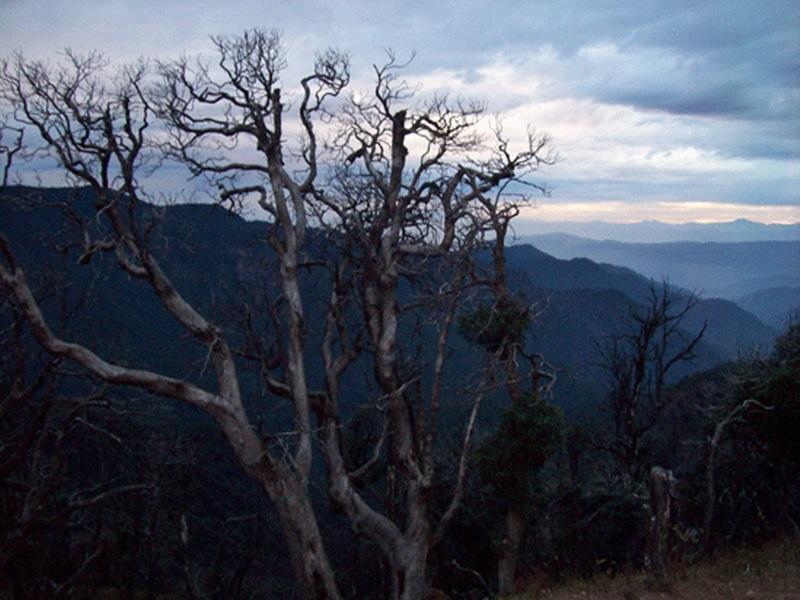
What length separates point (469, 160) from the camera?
14945mm

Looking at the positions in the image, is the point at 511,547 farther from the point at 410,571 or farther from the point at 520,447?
the point at 410,571

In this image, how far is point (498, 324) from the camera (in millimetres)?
14898

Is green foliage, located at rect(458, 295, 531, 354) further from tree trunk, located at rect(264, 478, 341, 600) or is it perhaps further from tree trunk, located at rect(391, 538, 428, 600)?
tree trunk, located at rect(264, 478, 341, 600)

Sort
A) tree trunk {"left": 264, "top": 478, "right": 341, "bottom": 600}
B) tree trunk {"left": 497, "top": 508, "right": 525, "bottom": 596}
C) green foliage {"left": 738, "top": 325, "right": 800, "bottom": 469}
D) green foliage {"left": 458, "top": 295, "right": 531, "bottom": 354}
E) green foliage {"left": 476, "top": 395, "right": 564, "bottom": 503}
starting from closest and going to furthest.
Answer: tree trunk {"left": 264, "top": 478, "right": 341, "bottom": 600} < green foliage {"left": 738, "top": 325, "right": 800, "bottom": 469} < green foliage {"left": 476, "top": 395, "right": 564, "bottom": 503} < green foliage {"left": 458, "top": 295, "right": 531, "bottom": 354} < tree trunk {"left": 497, "top": 508, "right": 525, "bottom": 596}

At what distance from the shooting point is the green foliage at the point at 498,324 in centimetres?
1477

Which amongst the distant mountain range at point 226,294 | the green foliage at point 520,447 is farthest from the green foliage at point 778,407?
the green foliage at point 520,447

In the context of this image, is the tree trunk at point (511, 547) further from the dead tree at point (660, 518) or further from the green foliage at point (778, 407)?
the dead tree at point (660, 518)

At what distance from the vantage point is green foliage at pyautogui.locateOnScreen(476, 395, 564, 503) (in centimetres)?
1458

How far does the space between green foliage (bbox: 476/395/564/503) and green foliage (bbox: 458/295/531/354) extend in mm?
1280

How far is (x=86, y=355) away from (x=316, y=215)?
17.7 ft

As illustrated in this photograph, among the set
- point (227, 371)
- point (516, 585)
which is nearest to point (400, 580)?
point (516, 585)

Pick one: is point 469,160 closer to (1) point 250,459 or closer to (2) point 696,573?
(1) point 250,459

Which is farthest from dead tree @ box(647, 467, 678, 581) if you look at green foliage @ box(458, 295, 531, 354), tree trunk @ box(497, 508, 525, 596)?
tree trunk @ box(497, 508, 525, 596)

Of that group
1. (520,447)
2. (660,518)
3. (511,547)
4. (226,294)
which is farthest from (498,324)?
(226,294)
